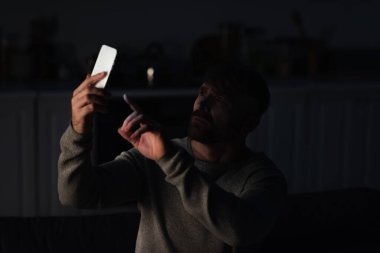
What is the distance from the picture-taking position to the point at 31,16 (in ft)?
13.3

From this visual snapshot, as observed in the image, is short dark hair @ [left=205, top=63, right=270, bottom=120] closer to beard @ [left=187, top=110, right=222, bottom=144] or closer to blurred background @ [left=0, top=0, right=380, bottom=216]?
beard @ [left=187, top=110, right=222, bottom=144]

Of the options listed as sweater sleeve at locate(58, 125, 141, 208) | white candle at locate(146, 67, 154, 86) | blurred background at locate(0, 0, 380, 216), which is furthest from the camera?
white candle at locate(146, 67, 154, 86)

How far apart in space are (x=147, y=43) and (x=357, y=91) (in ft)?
4.25

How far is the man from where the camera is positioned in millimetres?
1380

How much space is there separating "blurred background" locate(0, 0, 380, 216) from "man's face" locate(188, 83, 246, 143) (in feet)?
6.96

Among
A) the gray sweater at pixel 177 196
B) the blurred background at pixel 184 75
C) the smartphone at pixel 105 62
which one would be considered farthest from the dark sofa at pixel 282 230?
the blurred background at pixel 184 75

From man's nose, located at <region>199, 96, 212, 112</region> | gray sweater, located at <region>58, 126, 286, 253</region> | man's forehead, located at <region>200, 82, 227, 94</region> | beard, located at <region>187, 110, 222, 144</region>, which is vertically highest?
man's forehead, located at <region>200, 82, 227, 94</region>

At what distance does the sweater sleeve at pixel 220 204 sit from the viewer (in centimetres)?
130

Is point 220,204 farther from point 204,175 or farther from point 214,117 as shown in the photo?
point 214,117

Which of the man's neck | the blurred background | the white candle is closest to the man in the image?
the man's neck

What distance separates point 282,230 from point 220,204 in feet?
2.16

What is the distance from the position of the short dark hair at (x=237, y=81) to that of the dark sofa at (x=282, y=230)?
20.1 inches

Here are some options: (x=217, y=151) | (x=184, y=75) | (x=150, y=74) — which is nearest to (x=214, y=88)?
(x=217, y=151)

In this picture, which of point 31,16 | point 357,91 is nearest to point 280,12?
point 357,91
